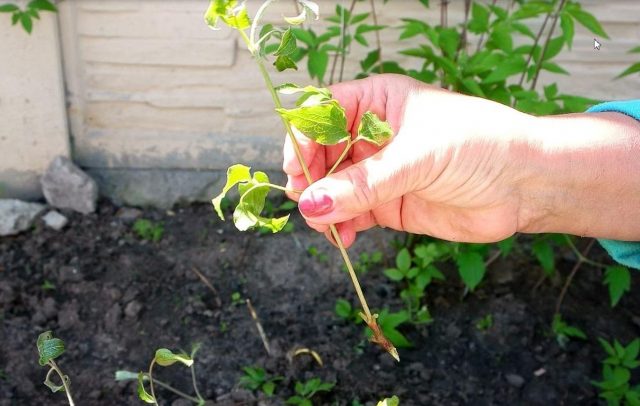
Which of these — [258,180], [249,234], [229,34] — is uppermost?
[258,180]

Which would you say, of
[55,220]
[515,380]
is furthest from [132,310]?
[515,380]

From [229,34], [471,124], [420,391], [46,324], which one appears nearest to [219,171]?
[229,34]

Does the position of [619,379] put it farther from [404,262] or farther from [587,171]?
[587,171]

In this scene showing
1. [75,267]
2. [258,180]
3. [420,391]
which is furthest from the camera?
[75,267]

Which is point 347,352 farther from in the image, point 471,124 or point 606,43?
point 606,43

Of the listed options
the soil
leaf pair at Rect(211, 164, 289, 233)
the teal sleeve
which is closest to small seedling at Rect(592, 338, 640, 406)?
the soil

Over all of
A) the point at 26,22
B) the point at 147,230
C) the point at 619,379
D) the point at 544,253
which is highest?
the point at 26,22

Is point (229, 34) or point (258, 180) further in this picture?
point (229, 34)
